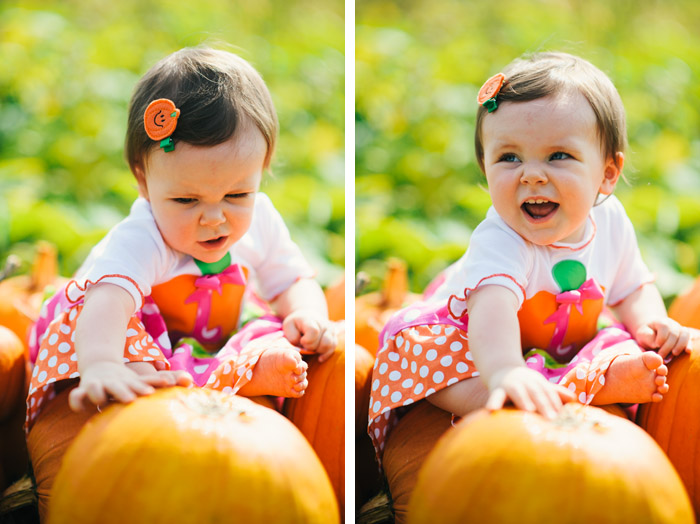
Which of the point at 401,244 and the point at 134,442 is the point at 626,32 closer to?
the point at 401,244

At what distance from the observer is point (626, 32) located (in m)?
5.23

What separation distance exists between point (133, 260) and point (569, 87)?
1050 mm

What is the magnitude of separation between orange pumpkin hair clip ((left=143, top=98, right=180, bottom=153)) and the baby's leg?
0.82 meters

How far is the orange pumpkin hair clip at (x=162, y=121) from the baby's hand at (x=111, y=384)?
51cm

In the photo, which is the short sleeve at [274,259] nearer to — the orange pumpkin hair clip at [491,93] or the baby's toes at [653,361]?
the orange pumpkin hair clip at [491,93]

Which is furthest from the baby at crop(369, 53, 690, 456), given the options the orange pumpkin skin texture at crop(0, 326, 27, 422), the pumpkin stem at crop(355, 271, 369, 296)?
the orange pumpkin skin texture at crop(0, 326, 27, 422)

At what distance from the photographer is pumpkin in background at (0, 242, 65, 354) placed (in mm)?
2506

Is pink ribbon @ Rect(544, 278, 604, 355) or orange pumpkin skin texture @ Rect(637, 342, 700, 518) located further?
pink ribbon @ Rect(544, 278, 604, 355)

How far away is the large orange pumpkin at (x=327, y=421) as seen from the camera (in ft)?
6.40

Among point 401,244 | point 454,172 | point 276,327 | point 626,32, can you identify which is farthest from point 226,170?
point 626,32

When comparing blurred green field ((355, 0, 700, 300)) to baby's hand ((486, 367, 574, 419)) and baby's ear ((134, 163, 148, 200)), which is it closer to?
baby's ear ((134, 163, 148, 200))

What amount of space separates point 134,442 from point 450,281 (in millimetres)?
910

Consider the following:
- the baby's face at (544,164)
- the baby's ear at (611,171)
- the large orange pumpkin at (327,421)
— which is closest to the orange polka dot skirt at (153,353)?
the large orange pumpkin at (327,421)

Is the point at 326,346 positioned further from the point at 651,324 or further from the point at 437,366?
the point at 651,324
